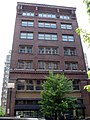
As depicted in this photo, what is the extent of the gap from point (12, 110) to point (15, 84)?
4.53m

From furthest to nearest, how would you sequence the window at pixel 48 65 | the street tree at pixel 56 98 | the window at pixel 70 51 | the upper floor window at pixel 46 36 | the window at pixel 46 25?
1. the window at pixel 46 25
2. the upper floor window at pixel 46 36
3. the window at pixel 70 51
4. the window at pixel 48 65
5. the street tree at pixel 56 98

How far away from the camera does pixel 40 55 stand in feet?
116

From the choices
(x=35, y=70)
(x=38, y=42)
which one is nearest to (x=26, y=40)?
(x=38, y=42)

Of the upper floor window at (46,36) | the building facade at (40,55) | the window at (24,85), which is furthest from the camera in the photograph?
the upper floor window at (46,36)

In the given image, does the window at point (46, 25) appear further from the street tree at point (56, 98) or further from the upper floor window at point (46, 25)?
the street tree at point (56, 98)

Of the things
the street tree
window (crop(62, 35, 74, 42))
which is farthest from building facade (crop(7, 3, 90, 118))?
the street tree

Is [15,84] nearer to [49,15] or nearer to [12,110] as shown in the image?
[12,110]

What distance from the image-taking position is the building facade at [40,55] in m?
31.0

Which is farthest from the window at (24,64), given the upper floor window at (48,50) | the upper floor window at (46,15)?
the upper floor window at (46,15)

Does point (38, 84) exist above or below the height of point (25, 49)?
below

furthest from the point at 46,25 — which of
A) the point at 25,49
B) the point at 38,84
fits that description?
the point at 38,84

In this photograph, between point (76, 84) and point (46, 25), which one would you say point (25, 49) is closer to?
point (46, 25)

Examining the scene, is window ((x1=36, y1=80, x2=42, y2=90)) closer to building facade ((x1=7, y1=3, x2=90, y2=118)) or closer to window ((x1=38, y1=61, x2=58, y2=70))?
building facade ((x1=7, y1=3, x2=90, y2=118))

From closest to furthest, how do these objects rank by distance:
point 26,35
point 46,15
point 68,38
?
1. point 26,35
2. point 68,38
3. point 46,15
